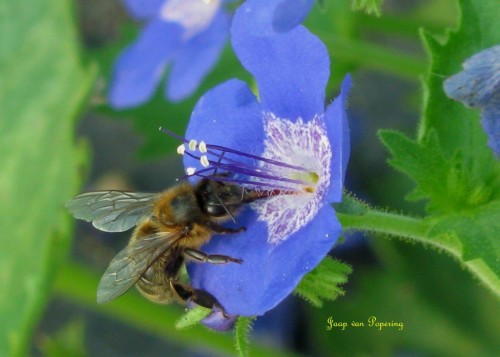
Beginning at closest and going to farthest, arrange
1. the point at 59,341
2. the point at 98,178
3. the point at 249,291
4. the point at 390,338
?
the point at 249,291 → the point at 59,341 → the point at 390,338 → the point at 98,178

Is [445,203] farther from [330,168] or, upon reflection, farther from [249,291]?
[249,291]

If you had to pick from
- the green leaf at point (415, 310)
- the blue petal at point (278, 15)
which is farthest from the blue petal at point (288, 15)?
the green leaf at point (415, 310)

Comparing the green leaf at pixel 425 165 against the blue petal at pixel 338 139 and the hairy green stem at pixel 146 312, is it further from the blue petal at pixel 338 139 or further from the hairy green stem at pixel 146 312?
the hairy green stem at pixel 146 312

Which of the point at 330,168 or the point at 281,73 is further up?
the point at 281,73

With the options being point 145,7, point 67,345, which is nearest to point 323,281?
point 67,345

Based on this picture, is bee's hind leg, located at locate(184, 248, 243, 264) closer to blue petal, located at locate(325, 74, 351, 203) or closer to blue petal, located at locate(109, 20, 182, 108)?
blue petal, located at locate(325, 74, 351, 203)

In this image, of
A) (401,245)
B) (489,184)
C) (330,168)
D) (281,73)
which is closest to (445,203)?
(489,184)

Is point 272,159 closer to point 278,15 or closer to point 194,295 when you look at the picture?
point 194,295
